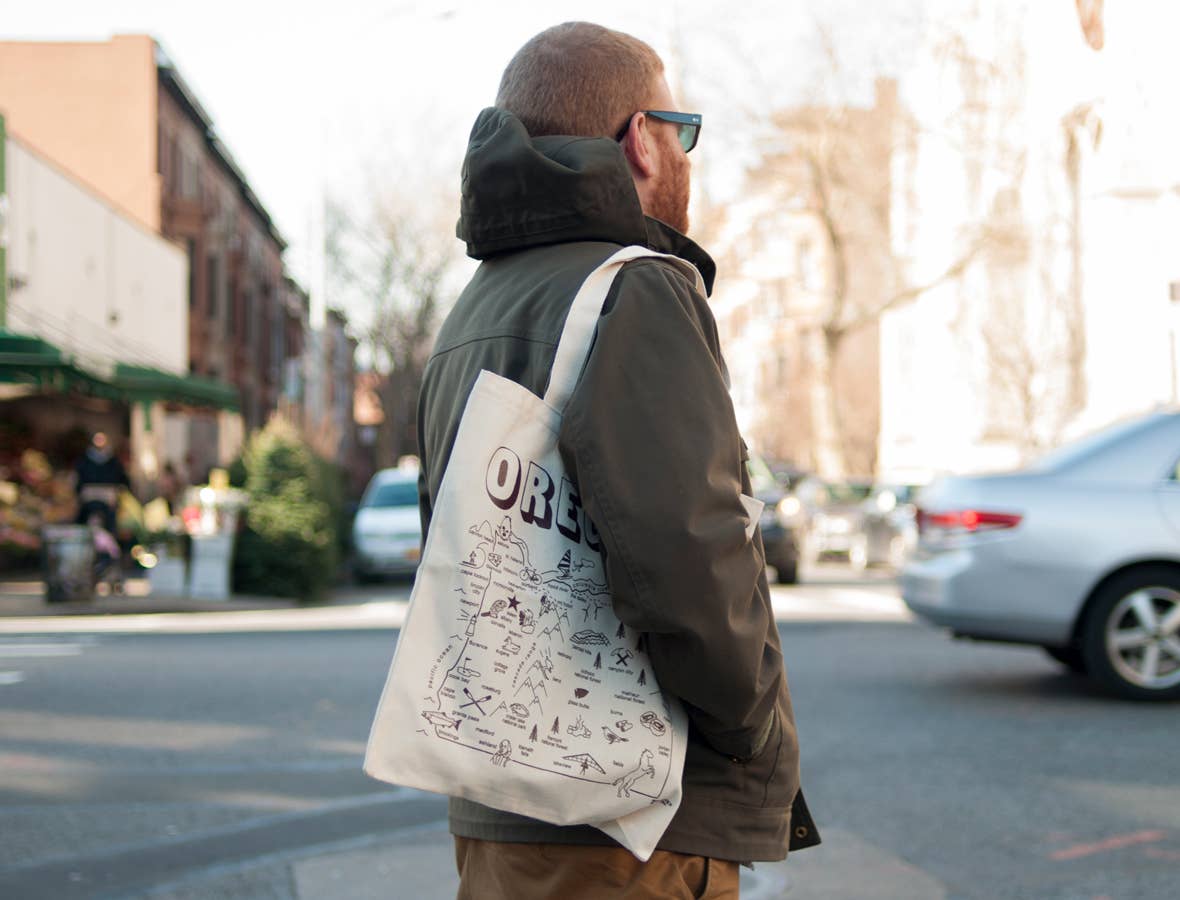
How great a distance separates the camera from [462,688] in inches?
71.6

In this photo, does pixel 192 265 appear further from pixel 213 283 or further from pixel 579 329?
pixel 579 329

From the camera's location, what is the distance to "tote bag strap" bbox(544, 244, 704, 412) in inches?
73.4

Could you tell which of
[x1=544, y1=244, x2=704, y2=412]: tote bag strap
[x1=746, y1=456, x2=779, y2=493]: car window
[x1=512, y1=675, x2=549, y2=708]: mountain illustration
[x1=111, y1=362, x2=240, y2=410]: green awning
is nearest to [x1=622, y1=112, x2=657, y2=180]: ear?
[x1=544, y1=244, x2=704, y2=412]: tote bag strap

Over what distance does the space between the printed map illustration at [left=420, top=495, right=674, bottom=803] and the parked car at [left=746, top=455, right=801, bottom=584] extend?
15.8 m

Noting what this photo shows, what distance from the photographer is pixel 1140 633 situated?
7805 millimetres

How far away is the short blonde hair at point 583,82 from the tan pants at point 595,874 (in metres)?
1.00

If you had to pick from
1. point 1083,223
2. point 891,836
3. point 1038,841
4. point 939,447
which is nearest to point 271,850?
point 891,836

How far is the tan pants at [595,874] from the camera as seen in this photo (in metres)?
1.86

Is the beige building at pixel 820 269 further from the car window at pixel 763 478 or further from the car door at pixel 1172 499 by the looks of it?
the car door at pixel 1172 499

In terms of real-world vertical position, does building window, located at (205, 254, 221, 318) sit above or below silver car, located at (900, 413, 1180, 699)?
above

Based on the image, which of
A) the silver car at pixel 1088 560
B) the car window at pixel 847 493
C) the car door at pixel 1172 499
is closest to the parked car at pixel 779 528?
the car window at pixel 847 493

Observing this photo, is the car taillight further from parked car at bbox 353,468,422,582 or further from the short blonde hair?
parked car at bbox 353,468,422,582

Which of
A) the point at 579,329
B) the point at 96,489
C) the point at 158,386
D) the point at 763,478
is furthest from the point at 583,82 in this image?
the point at 158,386

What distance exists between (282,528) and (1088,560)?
1156 cm
